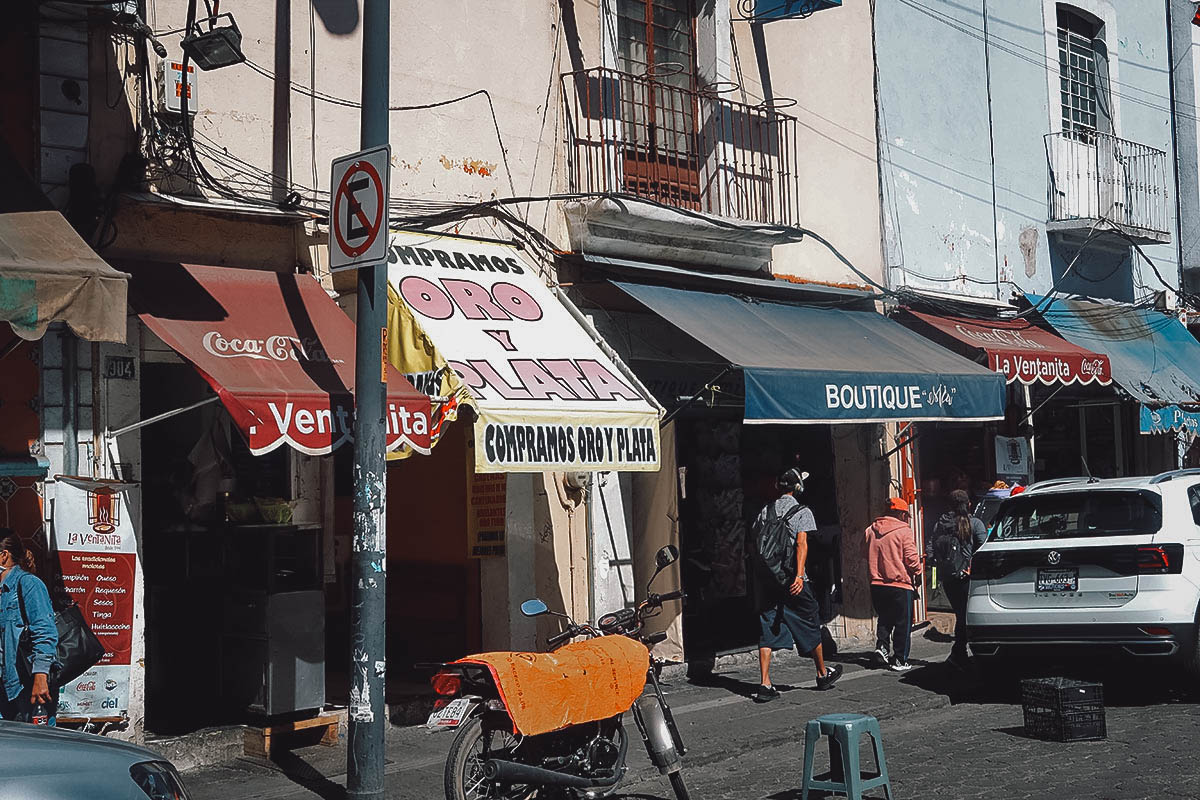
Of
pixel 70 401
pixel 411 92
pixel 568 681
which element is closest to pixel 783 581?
pixel 568 681

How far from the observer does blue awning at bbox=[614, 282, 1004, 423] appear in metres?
11.1

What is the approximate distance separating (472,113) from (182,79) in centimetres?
272

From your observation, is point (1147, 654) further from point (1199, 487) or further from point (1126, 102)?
point (1126, 102)

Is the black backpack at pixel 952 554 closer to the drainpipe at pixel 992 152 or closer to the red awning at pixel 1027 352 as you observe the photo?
the red awning at pixel 1027 352

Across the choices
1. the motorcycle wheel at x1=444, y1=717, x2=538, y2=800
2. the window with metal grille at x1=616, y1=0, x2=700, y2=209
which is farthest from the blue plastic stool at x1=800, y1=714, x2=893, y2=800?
the window with metal grille at x1=616, y1=0, x2=700, y2=209

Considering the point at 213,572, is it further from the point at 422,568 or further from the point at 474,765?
the point at 474,765

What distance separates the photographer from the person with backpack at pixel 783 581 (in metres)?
11.0

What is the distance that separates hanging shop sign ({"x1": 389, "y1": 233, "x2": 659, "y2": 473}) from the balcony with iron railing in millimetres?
8921

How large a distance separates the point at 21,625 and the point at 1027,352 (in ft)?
36.0

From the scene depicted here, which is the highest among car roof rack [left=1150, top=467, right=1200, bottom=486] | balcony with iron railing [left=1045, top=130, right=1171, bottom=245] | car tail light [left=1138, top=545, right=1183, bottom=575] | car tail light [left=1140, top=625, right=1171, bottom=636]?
balcony with iron railing [left=1045, top=130, right=1171, bottom=245]

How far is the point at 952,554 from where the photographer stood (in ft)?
40.7

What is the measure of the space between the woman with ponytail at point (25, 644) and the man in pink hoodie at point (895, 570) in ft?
24.2

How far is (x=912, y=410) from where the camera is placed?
12.3 meters

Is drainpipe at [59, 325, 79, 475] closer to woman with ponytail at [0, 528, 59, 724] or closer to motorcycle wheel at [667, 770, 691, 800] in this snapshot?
woman with ponytail at [0, 528, 59, 724]
